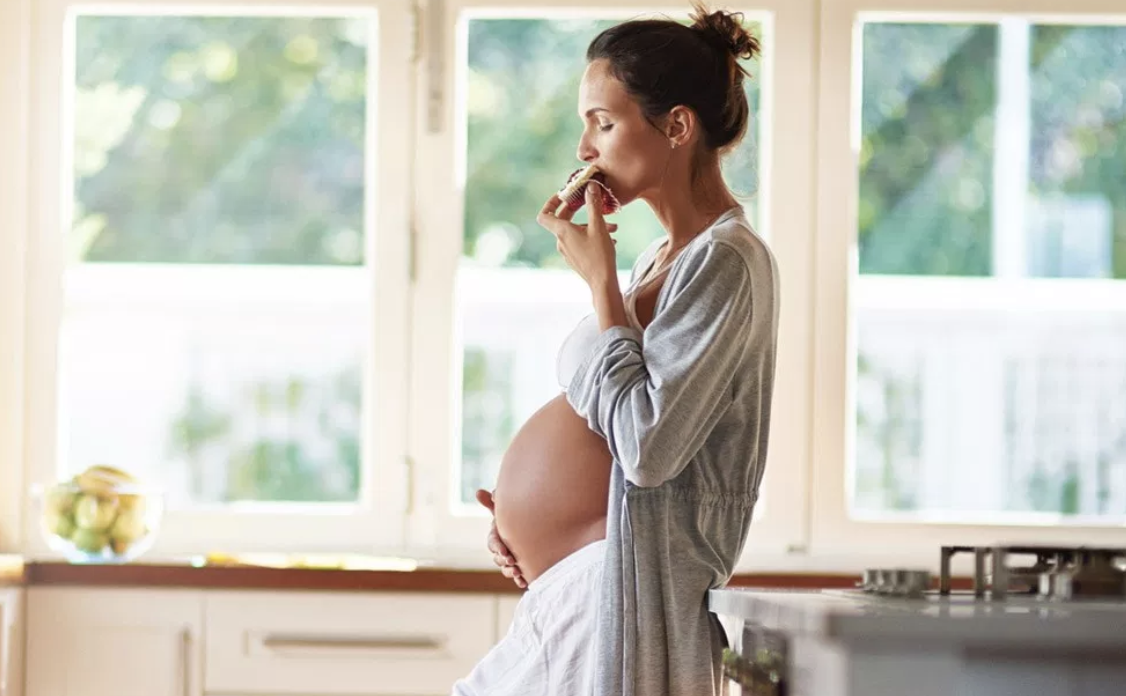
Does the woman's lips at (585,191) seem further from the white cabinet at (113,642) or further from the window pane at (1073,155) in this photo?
the window pane at (1073,155)

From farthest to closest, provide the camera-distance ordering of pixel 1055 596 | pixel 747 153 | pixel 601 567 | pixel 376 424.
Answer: pixel 376 424 < pixel 747 153 < pixel 601 567 < pixel 1055 596

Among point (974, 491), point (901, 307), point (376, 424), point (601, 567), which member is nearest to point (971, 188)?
point (901, 307)

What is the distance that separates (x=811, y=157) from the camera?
10.7ft

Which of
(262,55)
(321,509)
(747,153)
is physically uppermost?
(262,55)

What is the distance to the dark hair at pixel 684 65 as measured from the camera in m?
1.91

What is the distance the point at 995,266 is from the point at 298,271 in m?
1.51

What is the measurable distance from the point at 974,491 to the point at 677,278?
169 centimetres

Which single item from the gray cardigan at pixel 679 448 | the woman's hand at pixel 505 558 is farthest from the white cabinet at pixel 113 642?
the gray cardigan at pixel 679 448

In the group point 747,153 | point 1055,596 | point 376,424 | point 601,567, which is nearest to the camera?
point 1055,596

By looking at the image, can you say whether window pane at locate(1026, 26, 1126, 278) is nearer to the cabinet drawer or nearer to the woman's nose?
the cabinet drawer

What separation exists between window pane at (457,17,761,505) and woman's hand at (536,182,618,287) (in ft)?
4.28

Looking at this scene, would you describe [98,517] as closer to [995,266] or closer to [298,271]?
[298,271]

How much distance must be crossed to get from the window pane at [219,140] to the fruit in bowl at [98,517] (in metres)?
0.57

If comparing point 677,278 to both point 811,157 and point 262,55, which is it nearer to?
point 811,157
